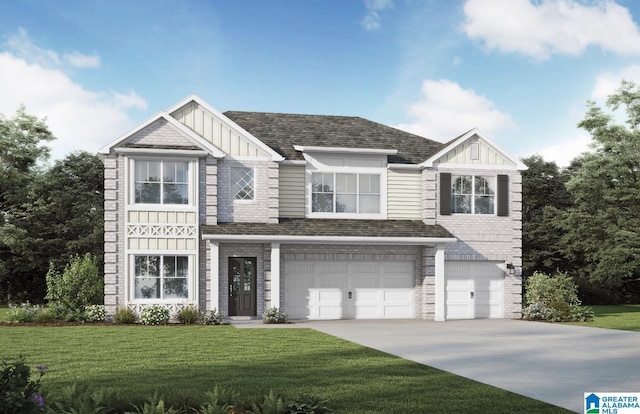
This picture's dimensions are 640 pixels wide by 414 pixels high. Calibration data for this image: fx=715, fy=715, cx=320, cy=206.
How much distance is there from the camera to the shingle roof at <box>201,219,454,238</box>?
24.6 metres

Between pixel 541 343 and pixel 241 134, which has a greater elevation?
pixel 241 134

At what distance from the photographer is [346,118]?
30.9 meters

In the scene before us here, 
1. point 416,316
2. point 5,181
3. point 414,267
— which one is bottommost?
point 416,316

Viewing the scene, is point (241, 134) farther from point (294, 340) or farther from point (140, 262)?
point (294, 340)

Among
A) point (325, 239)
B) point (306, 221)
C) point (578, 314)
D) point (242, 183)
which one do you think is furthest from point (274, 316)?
point (578, 314)

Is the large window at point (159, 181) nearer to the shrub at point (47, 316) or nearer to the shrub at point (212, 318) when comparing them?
the shrub at point (212, 318)

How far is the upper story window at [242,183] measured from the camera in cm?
2561

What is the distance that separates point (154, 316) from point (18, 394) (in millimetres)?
17109

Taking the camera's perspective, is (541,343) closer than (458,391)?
No

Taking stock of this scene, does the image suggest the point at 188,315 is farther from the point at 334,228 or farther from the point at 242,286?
the point at 334,228

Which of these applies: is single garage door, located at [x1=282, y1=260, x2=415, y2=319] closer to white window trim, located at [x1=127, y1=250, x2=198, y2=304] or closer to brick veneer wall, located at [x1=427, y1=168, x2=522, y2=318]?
brick veneer wall, located at [x1=427, y1=168, x2=522, y2=318]

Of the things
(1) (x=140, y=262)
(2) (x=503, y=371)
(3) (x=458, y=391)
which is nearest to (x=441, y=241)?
(1) (x=140, y=262)

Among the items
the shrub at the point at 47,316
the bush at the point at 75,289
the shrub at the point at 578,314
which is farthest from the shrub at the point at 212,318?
the shrub at the point at 578,314

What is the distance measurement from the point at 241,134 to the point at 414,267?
8.21 m
